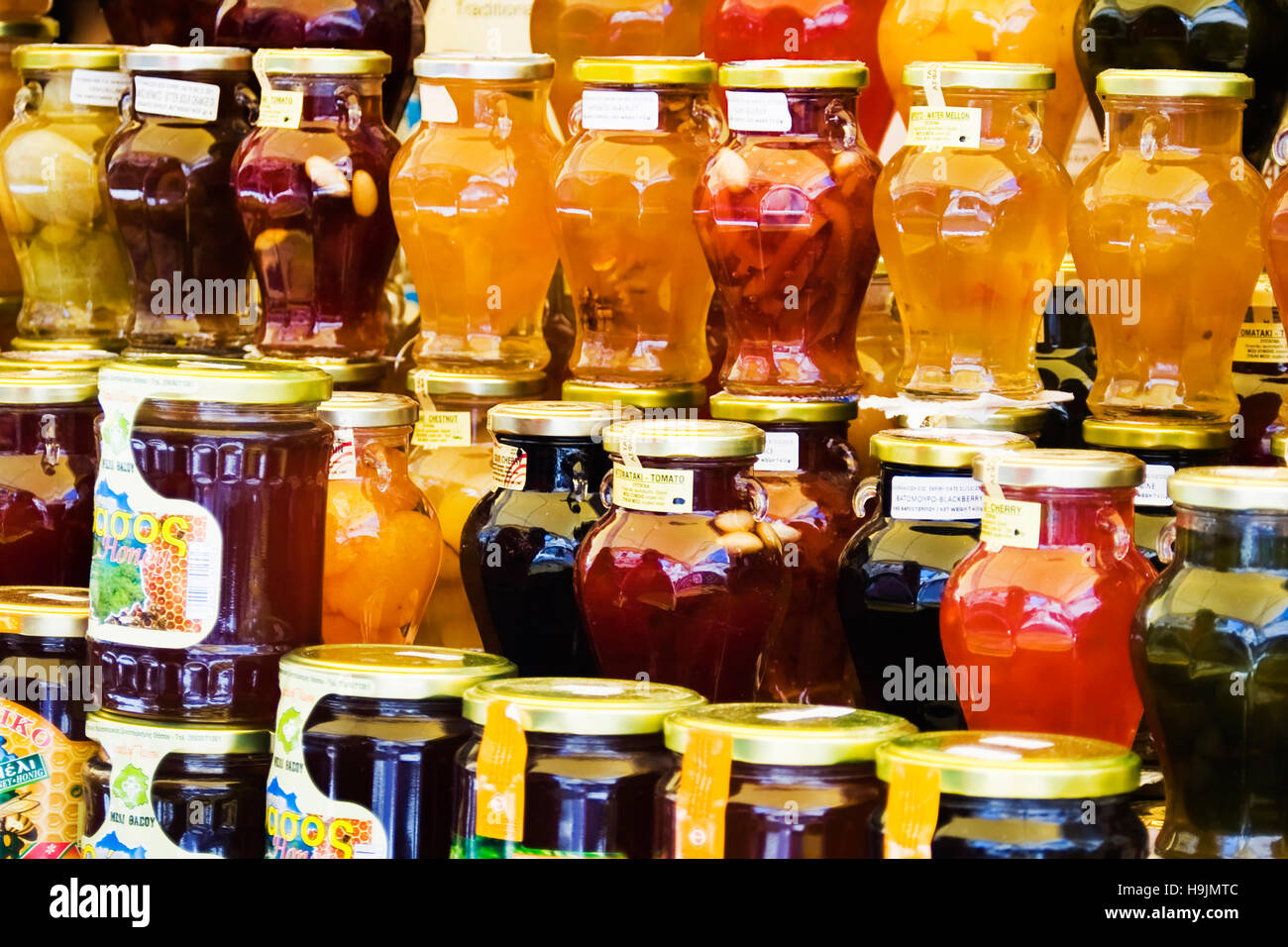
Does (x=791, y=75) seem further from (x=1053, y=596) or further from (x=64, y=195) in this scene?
(x=64, y=195)

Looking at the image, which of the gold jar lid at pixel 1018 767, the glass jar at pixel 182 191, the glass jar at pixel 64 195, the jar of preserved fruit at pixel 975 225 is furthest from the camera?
the glass jar at pixel 64 195

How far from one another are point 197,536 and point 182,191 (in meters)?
0.84

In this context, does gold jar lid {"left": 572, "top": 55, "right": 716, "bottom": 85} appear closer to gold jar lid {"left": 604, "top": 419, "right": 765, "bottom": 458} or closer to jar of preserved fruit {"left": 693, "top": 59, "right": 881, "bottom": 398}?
jar of preserved fruit {"left": 693, "top": 59, "right": 881, "bottom": 398}

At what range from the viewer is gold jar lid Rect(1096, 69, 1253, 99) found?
1967 mm

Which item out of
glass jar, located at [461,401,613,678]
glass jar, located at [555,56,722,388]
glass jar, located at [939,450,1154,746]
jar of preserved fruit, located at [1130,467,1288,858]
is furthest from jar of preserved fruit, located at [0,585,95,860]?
jar of preserved fruit, located at [1130,467,1288,858]

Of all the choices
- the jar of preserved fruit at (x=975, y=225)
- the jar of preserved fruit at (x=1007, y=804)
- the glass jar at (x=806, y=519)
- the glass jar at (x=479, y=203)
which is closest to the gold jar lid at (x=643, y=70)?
the glass jar at (x=479, y=203)

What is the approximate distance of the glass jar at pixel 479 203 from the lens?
2354mm

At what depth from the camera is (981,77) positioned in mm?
2053

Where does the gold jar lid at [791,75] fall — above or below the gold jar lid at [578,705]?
above

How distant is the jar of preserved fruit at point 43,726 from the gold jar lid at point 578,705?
0.55 metres

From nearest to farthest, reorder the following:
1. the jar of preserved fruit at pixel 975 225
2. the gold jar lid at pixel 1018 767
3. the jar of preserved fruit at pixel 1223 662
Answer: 1. the gold jar lid at pixel 1018 767
2. the jar of preserved fruit at pixel 1223 662
3. the jar of preserved fruit at pixel 975 225

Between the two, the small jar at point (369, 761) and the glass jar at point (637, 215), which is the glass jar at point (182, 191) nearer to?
the glass jar at point (637, 215)

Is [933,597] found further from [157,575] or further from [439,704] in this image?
[157,575]

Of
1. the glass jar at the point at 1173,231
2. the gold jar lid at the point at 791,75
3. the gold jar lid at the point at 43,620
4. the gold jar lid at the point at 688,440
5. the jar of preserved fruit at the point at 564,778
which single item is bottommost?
the jar of preserved fruit at the point at 564,778
